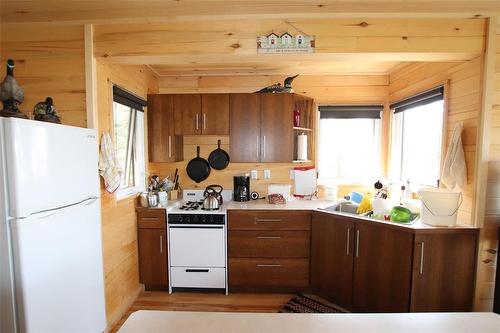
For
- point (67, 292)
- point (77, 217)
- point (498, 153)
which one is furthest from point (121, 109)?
point (498, 153)

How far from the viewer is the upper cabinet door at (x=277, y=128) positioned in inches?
105

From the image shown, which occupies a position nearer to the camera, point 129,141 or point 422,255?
point 422,255

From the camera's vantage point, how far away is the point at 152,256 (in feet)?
8.15

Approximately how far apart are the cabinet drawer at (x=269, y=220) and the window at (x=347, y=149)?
0.81 meters

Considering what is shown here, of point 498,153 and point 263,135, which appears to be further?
point 263,135

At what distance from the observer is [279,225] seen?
2434 millimetres

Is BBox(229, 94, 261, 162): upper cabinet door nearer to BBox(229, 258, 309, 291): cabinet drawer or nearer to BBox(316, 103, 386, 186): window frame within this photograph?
BBox(316, 103, 386, 186): window frame

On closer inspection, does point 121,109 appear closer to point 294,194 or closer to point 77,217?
point 77,217

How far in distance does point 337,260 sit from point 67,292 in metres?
2.05

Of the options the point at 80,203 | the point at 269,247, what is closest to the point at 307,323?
the point at 80,203

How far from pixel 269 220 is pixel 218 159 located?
1.02m

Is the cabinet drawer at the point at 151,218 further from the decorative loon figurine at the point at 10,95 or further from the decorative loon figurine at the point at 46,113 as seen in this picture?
the decorative loon figurine at the point at 10,95

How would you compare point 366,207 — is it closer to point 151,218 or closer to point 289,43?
point 289,43

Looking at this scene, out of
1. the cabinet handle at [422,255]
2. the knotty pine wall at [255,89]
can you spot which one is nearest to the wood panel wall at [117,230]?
the knotty pine wall at [255,89]
